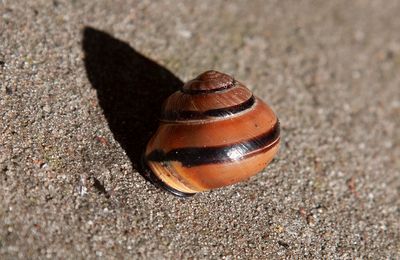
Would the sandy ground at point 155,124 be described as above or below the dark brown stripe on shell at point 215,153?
below

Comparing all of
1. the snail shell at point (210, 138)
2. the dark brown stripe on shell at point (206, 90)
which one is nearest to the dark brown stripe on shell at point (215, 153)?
the snail shell at point (210, 138)

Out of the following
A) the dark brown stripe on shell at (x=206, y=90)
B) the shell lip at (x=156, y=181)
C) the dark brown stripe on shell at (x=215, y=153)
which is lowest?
the shell lip at (x=156, y=181)

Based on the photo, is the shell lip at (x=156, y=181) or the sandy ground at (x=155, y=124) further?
the shell lip at (x=156, y=181)

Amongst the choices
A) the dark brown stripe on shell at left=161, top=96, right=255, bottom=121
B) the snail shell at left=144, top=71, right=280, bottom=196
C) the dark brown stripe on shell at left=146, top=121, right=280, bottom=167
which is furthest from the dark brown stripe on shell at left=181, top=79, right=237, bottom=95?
the dark brown stripe on shell at left=146, top=121, right=280, bottom=167

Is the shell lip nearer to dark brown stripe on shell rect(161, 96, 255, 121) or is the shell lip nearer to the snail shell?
the snail shell

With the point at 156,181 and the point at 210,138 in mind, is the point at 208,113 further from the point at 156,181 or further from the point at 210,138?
the point at 156,181

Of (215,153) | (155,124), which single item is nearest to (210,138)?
(215,153)

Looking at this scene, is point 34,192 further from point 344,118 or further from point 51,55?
point 344,118

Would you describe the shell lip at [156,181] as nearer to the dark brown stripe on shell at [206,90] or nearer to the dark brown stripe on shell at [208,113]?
the dark brown stripe on shell at [208,113]
